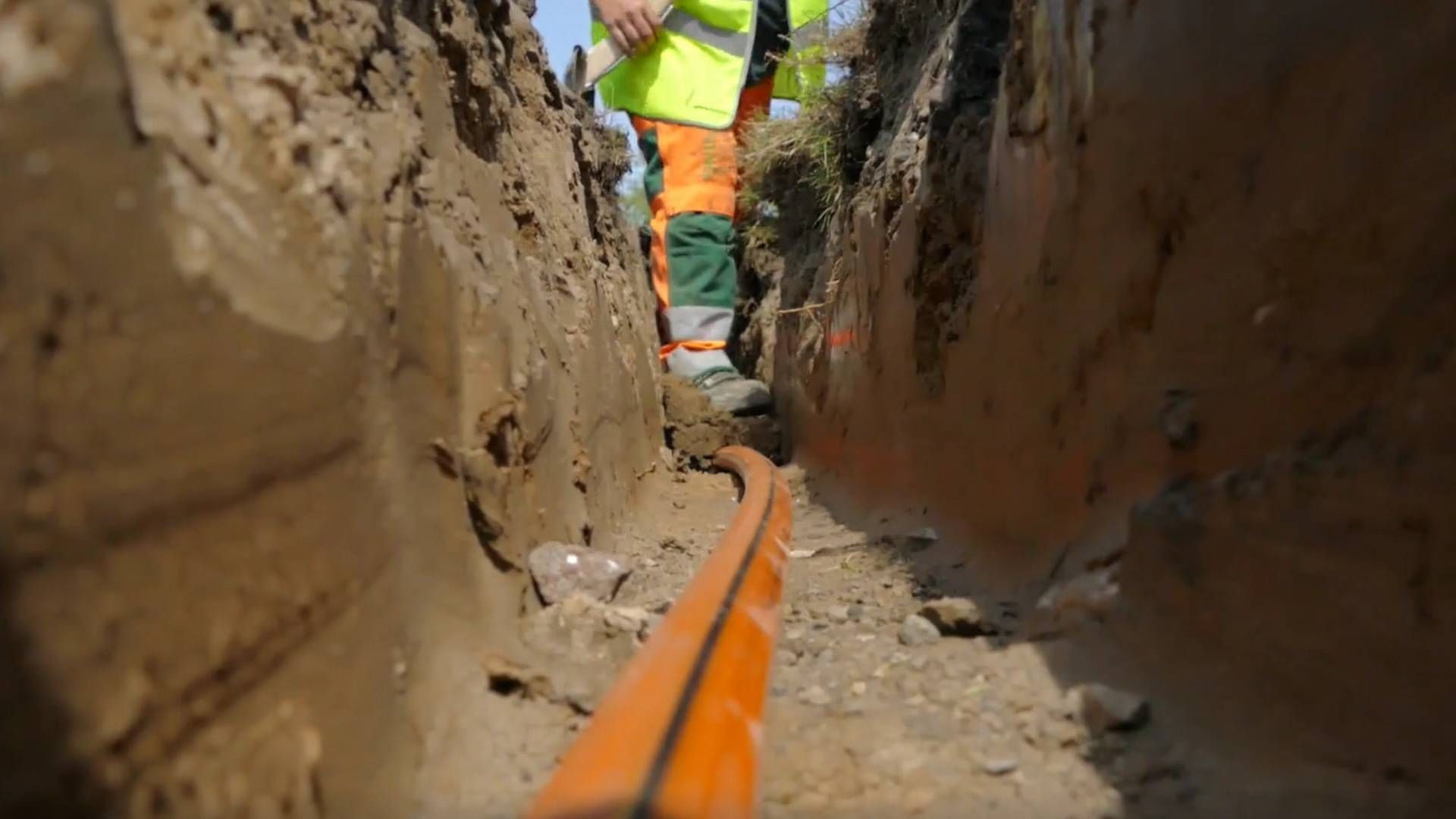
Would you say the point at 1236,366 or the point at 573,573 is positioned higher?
the point at 1236,366

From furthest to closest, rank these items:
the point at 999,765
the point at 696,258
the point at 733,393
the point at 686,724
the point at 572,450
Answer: the point at 733,393 → the point at 696,258 → the point at 572,450 → the point at 999,765 → the point at 686,724

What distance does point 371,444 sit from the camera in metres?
0.98

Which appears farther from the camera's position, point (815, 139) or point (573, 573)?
point (815, 139)

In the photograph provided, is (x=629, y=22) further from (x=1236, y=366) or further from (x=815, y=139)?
(x=1236, y=366)

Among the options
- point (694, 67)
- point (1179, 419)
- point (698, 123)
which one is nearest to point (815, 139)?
point (698, 123)

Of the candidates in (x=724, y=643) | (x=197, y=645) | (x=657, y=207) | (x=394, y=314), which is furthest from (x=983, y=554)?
(x=657, y=207)

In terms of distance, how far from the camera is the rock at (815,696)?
1.25 meters

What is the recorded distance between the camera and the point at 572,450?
192 centimetres

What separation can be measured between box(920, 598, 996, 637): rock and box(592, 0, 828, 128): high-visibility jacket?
3.32 m

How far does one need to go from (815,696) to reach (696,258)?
A: 341 cm

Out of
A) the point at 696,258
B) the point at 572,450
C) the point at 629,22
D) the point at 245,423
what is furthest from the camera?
the point at 696,258

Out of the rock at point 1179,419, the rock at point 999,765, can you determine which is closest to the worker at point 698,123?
the rock at point 1179,419

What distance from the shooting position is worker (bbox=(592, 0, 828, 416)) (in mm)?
4320

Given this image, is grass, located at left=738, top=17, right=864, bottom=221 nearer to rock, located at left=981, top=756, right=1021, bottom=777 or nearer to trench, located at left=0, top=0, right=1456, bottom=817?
trench, located at left=0, top=0, right=1456, bottom=817
